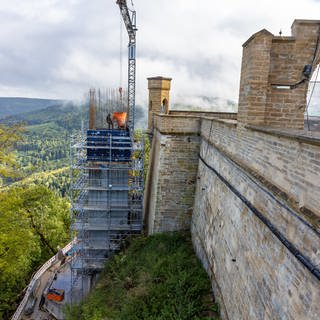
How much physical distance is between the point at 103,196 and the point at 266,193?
952cm

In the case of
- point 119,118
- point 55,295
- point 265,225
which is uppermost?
point 119,118

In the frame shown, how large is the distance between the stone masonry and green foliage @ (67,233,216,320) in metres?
0.51

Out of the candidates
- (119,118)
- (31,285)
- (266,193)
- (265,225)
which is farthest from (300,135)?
(31,285)

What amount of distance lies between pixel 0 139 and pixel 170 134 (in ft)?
30.2

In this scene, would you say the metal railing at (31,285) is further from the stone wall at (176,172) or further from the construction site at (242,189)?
the stone wall at (176,172)

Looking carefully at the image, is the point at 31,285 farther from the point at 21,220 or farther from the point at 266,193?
the point at 266,193

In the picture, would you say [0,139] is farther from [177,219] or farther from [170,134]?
[177,219]

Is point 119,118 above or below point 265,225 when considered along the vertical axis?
above

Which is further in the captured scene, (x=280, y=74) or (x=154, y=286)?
(x=154, y=286)

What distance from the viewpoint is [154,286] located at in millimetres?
7852

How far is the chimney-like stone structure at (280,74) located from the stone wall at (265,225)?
69 cm

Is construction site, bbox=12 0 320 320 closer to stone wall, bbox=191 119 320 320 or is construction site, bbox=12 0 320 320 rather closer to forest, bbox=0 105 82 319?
stone wall, bbox=191 119 320 320

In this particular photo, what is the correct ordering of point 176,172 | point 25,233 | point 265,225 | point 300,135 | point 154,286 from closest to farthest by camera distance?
point 300,135 < point 265,225 < point 154,286 < point 176,172 < point 25,233

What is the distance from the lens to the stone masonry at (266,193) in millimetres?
3439
